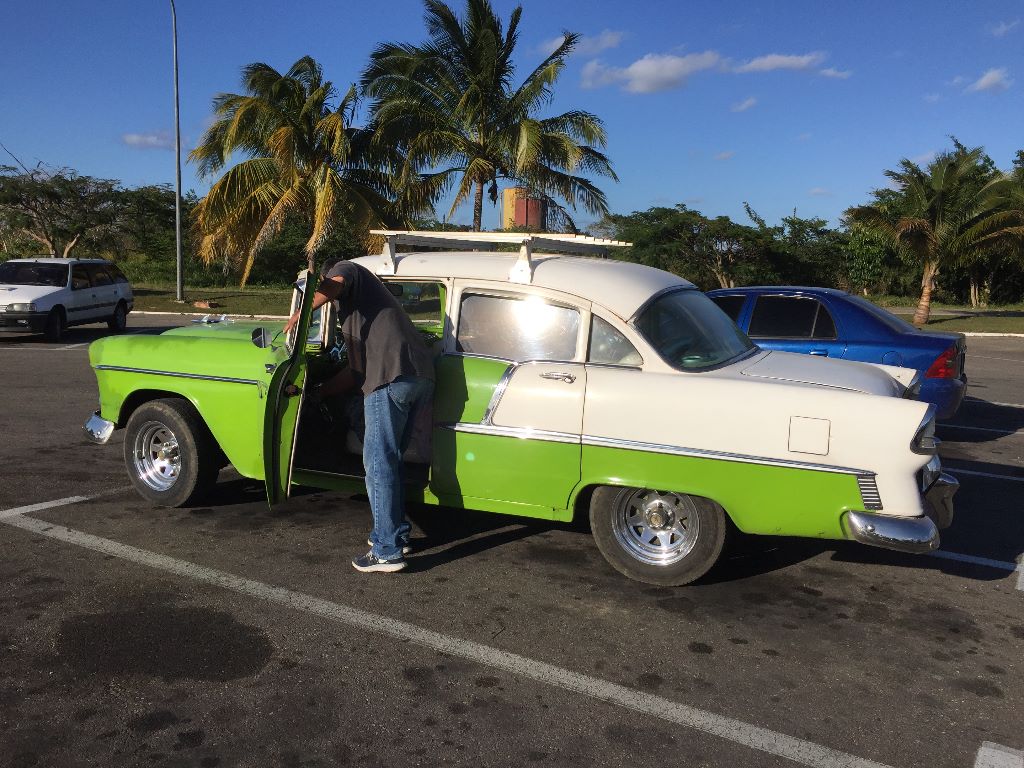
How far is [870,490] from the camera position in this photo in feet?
13.5

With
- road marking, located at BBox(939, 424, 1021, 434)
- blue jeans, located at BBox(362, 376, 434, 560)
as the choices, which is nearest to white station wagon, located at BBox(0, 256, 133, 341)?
blue jeans, located at BBox(362, 376, 434, 560)

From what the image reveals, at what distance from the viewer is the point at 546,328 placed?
190 inches

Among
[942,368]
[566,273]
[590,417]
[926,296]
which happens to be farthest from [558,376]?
[926,296]

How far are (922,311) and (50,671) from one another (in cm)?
2695

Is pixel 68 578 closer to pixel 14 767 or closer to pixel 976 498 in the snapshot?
pixel 14 767

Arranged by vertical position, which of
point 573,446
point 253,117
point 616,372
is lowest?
point 573,446

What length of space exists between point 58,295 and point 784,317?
14165mm

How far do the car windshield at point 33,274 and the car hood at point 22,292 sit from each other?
26 centimetres

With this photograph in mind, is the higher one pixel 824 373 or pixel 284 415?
pixel 824 373

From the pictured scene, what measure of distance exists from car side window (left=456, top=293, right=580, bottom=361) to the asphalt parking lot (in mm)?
1238

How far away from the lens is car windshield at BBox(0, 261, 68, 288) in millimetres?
16953

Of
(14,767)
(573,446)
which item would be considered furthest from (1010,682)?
(14,767)

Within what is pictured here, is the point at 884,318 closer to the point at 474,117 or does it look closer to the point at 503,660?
the point at 503,660

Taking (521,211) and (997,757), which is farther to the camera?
(521,211)
